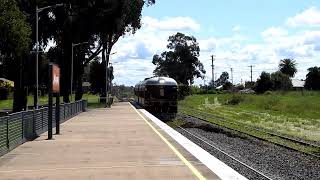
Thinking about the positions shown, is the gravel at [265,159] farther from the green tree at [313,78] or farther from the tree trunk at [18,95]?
the green tree at [313,78]

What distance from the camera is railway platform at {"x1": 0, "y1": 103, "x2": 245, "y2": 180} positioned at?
12312 millimetres

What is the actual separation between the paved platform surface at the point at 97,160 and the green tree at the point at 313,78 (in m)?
127

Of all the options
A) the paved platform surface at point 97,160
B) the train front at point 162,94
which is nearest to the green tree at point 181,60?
the train front at point 162,94

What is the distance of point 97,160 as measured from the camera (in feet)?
48.8

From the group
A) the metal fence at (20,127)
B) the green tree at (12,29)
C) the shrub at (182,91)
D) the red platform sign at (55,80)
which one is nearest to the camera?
the metal fence at (20,127)

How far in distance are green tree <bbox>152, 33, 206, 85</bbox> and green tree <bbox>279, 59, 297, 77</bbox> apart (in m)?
28.0

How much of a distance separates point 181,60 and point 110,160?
15602 centimetres

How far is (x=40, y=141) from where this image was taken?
805 inches

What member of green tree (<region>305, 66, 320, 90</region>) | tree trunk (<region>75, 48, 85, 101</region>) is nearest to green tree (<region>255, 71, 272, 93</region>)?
green tree (<region>305, 66, 320, 90</region>)

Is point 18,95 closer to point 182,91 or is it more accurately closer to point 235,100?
point 235,100

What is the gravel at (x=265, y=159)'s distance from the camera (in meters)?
15.8

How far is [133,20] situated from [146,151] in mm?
55219

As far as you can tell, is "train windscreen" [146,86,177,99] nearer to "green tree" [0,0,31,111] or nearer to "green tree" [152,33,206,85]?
"green tree" [0,0,31,111]

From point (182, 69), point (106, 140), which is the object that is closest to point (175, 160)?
point (106, 140)
